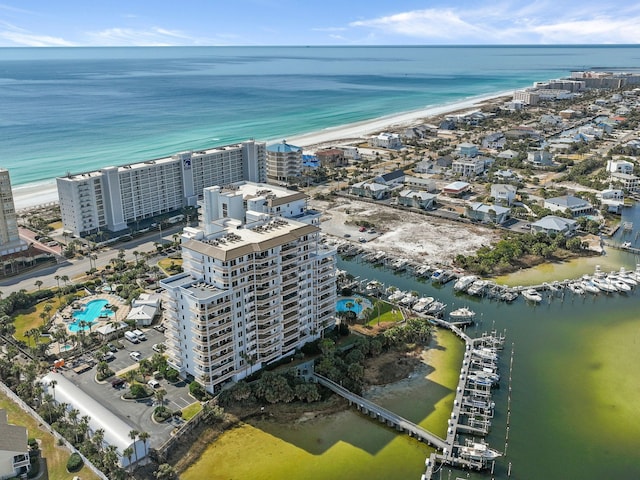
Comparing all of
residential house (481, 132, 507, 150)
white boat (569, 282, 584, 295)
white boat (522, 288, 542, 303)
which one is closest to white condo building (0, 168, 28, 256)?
white boat (522, 288, 542, 303)

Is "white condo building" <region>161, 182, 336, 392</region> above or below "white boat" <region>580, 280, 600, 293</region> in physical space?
above

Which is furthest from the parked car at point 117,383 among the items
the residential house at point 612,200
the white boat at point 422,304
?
the residential house at point 612,200

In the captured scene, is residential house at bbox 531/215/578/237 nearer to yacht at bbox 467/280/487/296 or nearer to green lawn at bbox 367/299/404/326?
yacht at bbox 467/280/487/296

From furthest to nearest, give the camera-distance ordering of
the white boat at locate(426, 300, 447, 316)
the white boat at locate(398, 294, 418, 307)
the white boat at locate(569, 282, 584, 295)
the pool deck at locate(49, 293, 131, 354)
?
the white boat at locate(569, 282, 584, 295) → the white boat at locate(398, 294, 418, 307) → the white boat at locate(426, 300, 447, 316) → the pool deck at locate(49, 293, 131, 354)

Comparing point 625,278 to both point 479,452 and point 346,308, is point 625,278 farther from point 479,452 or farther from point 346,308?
point 479,452

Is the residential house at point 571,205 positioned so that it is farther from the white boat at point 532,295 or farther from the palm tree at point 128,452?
the palm tree at point 128,452

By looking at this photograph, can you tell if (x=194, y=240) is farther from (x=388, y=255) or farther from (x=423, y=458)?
(x=388, y=255)

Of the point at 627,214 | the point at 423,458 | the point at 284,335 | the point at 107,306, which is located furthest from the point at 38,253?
the point at 627,214
